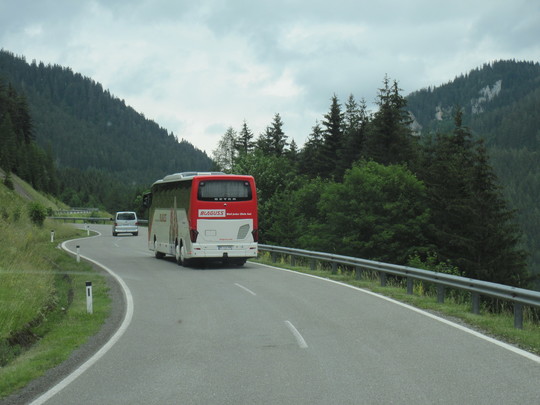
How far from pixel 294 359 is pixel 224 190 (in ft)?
48.5

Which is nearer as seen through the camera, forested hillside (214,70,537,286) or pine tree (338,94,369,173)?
forested hillside (214,70,537,286)

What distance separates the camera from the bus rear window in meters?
21.8

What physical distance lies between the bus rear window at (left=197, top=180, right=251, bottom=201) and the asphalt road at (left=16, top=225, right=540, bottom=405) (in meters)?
8.36

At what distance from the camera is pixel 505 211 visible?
42.4m

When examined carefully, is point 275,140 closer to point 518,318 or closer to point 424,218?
point 424,218

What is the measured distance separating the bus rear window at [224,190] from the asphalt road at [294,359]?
329 inches

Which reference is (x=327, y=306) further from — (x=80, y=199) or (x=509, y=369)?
(x=80, y=199)

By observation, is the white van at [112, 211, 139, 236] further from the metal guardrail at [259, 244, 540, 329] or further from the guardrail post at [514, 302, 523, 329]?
the guardrail post at [514, 302, 523, 329]

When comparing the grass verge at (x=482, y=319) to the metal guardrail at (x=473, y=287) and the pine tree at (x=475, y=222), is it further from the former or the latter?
the pine tree at (x=475, y=222)

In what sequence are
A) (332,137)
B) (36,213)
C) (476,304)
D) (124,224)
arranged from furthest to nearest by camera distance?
(332,137) < (124,224) < (36,213) < (476,304)

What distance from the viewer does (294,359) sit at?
768cm

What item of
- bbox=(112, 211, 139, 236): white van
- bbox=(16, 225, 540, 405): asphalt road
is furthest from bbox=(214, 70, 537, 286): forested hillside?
bbox=(16, 225, 540, 405): asphalt road

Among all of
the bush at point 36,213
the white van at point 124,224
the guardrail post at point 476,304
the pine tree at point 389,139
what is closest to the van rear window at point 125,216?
the white van at point 124,224

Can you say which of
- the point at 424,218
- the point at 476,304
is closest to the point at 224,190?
the point at 476,304
